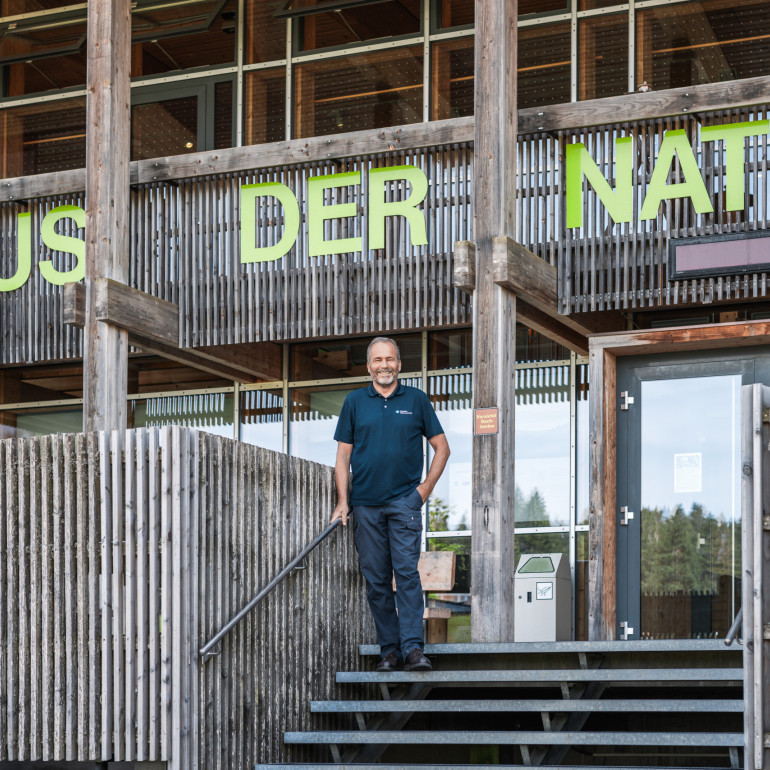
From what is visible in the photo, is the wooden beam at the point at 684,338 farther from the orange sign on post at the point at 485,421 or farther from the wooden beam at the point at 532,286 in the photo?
the orange sign on post at the point at 485,421

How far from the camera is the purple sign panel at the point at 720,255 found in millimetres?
10398

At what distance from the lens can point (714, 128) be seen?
35.2 feet

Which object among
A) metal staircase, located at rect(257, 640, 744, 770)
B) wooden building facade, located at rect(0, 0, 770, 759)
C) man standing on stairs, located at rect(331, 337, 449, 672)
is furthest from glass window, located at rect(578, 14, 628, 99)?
metal staircase, located at rect(257, 640, 744, 770)

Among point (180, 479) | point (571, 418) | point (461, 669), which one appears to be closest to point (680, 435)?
point (571, 418)

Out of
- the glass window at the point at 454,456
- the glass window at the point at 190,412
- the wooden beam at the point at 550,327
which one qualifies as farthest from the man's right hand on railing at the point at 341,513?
the glass window at the point at 190,412

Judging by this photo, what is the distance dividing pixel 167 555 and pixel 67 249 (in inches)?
223

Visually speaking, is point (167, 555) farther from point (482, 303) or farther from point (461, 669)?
point (482, 303)

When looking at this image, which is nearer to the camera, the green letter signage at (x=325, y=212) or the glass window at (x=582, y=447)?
the green letter signage at (x=325, y=212)

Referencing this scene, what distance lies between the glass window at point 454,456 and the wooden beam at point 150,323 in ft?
5.88

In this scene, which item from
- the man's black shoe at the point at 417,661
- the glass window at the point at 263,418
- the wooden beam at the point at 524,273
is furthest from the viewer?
the glass window at the point at 263,418

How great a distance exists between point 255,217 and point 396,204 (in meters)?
1.28

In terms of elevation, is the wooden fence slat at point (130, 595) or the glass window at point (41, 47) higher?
the glass window at point (41, 47)

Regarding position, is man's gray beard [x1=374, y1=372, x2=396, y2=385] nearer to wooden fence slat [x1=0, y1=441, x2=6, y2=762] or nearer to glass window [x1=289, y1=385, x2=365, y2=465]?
wooden fence slat [x1=0, y1=441, x2=6, y2=762]

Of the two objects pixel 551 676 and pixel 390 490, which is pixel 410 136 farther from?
pixel 551 676
